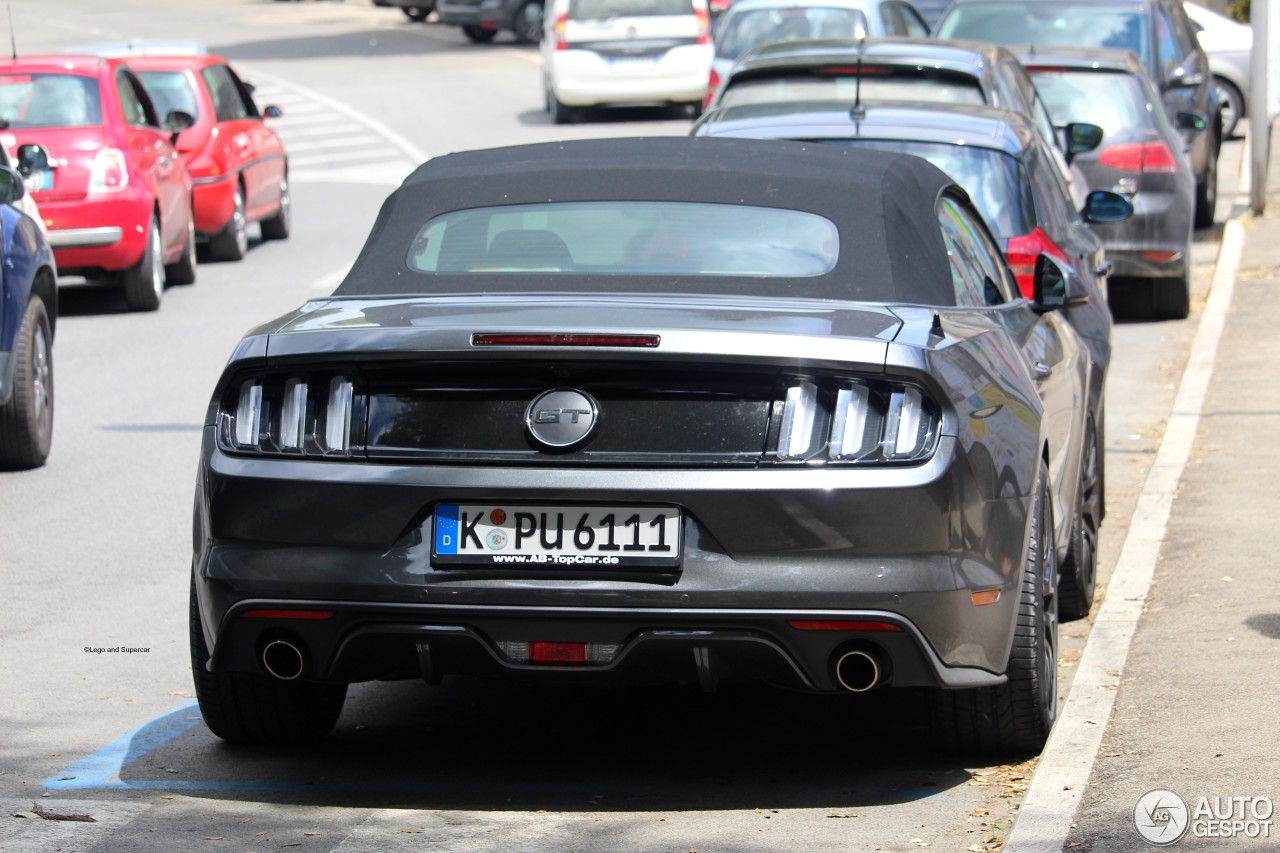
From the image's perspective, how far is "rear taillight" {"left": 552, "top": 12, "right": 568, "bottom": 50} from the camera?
28844 mm

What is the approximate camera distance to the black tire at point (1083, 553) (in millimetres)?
7141

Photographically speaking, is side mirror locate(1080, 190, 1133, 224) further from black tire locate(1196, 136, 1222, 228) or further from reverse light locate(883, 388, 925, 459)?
black tire locate(1196, 136, 1222, 228)

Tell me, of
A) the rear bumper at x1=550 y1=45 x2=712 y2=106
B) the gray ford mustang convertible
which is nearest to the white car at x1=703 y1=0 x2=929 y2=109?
the rear bumper at x1=550 y1=45 x2=712 y2=106

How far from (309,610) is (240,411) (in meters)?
0.52

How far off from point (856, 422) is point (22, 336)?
597cm

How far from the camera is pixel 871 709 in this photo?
246 inches

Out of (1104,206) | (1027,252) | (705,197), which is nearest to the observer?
(705,197)

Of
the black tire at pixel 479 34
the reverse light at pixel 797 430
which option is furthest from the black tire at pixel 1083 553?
the black tire at pixel 479 34

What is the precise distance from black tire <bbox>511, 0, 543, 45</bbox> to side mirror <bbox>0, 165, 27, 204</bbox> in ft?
105

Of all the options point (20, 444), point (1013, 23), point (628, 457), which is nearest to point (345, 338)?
point (628, 457)

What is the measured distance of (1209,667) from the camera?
635cm

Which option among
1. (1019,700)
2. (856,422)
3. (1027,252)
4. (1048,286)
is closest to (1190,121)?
(1027,252)

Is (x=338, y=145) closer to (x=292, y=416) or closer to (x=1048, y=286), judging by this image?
(x=1048, y=286)

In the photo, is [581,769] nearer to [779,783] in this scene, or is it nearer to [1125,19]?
[779,783]
